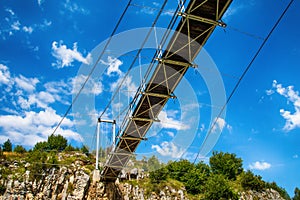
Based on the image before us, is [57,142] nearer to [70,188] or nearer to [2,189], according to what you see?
[70,188]

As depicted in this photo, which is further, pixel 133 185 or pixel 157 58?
pixel 133 185

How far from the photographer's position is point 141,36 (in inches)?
507

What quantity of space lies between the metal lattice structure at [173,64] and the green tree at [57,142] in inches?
1335

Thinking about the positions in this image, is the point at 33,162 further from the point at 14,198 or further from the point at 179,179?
the point at 179,179

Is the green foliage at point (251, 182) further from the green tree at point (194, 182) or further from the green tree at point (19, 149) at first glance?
the green tree at point (19, 149)

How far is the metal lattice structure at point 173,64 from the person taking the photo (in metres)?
10.9

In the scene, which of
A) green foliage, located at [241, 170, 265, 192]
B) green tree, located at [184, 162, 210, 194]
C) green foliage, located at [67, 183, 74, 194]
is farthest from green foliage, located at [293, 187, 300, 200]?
green foliage, located at [67, 183, 74, 194]

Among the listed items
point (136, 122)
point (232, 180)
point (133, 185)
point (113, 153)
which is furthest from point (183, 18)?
point (232, 180)

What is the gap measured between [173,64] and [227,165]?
1575 inches

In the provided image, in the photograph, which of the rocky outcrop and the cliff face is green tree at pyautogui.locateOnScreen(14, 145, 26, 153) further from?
the rocky outcrop

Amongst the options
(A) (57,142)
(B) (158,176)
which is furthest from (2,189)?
(A) (57,142)

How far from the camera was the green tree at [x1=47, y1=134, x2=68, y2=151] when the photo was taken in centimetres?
4888

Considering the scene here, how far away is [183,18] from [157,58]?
211cm

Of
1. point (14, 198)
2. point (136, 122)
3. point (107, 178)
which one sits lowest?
point (14, 198)
